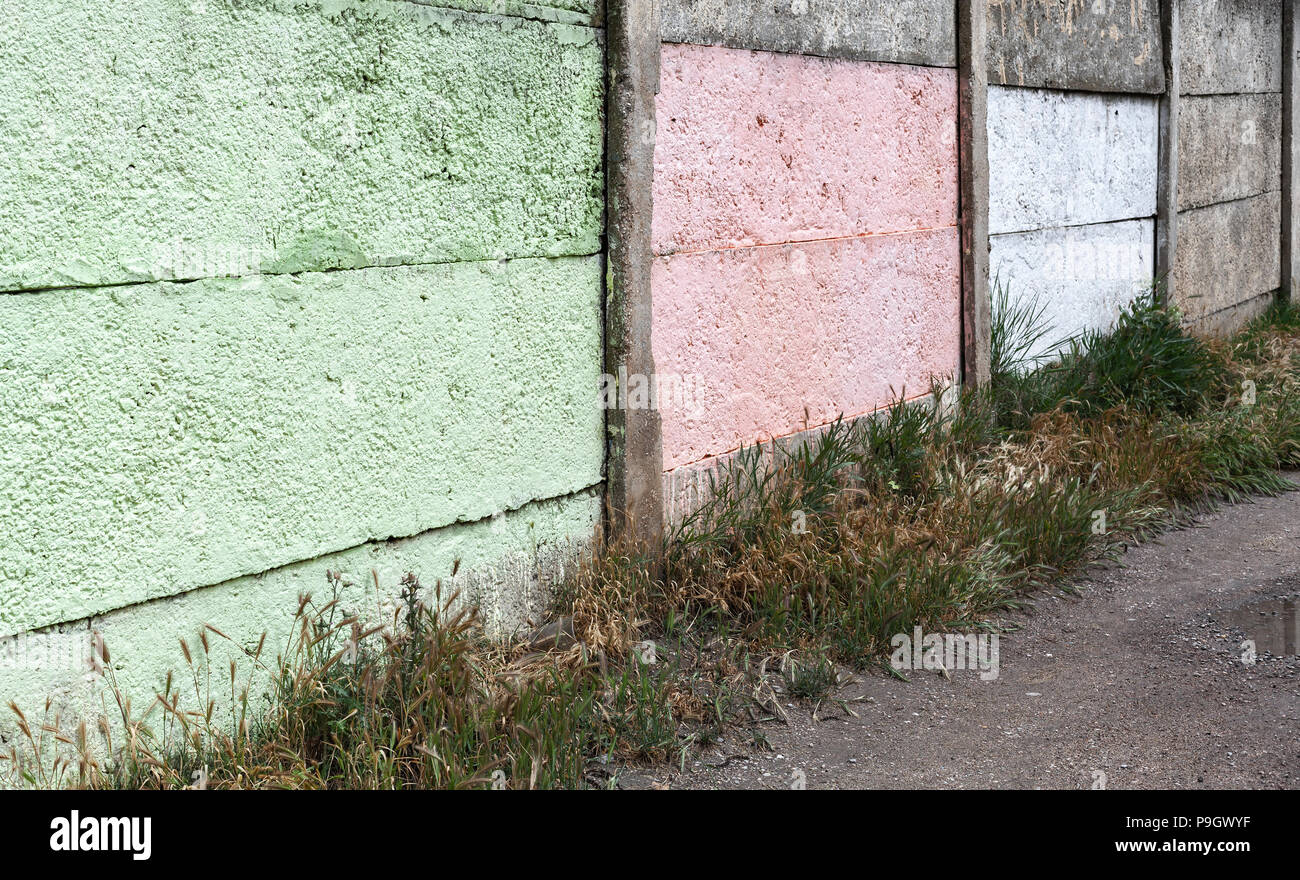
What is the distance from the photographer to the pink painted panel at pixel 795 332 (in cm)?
439

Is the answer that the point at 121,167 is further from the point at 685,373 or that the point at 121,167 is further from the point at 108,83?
the point at 685,373

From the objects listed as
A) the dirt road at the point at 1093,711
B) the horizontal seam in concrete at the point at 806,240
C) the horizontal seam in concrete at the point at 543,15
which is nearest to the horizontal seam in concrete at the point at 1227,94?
the horizontal seam in concrete at the point at 806,240

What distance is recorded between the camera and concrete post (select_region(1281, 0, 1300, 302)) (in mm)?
9703

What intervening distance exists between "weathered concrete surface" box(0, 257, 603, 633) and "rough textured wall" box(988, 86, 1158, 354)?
312 cm

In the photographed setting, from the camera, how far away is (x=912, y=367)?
569 centimetres

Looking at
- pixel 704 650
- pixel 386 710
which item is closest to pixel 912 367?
pixel 704 650

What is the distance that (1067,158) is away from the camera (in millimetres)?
6961

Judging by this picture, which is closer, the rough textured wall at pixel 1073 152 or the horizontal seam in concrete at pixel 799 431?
the horizontal seam in concrete at pixel 799 431

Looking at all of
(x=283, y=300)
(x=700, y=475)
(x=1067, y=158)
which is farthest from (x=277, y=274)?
(x=1067, y=158)

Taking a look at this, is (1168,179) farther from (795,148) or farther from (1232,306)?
(795,148)

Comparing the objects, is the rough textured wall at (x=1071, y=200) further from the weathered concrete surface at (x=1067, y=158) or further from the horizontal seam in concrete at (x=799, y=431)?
the horizontal seam in concrete at (x=799, y=431)

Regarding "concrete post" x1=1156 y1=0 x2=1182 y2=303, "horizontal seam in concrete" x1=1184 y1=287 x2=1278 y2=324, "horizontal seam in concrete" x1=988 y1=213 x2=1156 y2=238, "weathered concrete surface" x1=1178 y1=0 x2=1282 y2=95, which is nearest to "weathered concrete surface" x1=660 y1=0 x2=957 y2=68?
"horizontal seam in concrete" x1=988 y1=213 x2=1156 y2=238

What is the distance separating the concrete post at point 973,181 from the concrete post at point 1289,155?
16.6 feet

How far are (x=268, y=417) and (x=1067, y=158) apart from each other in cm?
521
